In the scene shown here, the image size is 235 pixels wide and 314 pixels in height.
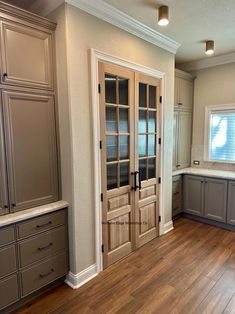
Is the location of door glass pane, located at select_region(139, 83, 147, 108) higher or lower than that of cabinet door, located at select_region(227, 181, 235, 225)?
higher

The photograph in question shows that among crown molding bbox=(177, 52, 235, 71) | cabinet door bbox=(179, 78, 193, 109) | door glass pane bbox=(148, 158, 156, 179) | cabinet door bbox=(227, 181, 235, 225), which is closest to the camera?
door glass pane bbox=(148, 158, 156, 179)

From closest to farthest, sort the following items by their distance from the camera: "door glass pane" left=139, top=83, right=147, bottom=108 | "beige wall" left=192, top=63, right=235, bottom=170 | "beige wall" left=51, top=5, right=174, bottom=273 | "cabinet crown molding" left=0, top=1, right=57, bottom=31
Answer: "cabinet crown molding" left=0, top=1, right=57, bottom=31, "beige wall" left=51, top=5, right=174, bottom=273, "door glass pane" left=139, top=83, right=147, bottom=108, "beige wall" left=192, top=63, right=235, bottom=170

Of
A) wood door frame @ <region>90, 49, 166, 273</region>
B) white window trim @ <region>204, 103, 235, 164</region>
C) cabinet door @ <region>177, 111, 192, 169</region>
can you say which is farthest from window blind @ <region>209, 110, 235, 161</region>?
wood door frame @ <region>90, 49, 166, 273</region>

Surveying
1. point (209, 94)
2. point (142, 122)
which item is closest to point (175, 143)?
point (209, 94)

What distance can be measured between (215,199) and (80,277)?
2.46 meters

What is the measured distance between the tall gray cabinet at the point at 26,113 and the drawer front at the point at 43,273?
1.93 feet

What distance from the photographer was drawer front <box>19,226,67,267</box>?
1930mm

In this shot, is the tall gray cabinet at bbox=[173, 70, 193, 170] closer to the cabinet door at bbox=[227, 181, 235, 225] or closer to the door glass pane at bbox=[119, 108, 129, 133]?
the cabinet door at bbox=[227, 181, 235, 225]

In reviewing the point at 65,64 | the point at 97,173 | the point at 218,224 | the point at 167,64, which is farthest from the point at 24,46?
the point at 218,224

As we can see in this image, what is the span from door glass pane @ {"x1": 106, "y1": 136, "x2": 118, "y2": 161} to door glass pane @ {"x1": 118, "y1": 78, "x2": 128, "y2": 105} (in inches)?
17.6

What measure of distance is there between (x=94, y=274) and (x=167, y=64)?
2.94m

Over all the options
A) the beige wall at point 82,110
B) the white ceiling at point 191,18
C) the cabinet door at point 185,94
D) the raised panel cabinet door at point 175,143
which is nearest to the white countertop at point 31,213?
the beige wall at point 82,110

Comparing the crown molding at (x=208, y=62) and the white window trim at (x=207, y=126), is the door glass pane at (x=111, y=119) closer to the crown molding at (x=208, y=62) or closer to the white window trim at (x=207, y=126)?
the white window trim at (x=207, y=126)

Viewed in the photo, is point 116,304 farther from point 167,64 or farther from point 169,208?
point 167,64
